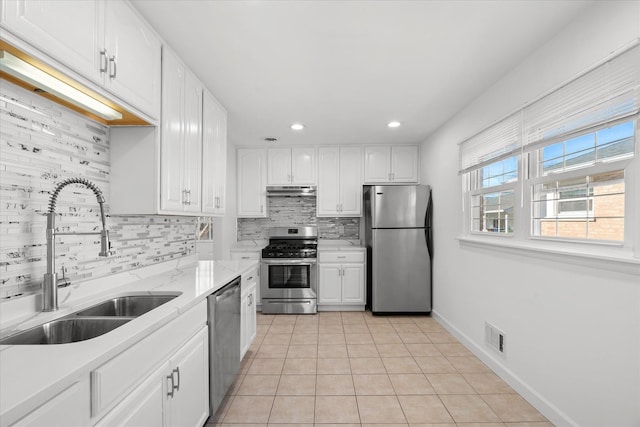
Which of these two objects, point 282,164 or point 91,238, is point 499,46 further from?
point 282,164

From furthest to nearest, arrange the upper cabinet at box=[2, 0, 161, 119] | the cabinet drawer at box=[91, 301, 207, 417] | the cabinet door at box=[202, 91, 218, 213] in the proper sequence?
the cabinet door at box=[202, 91, 218, 213]
the upper cabinet at box=[2, 0, 161, 119]
the cabinet drawer at box=[91, 301, 207, 417]

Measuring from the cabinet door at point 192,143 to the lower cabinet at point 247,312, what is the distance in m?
0.76

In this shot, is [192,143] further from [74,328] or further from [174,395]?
[174,395]

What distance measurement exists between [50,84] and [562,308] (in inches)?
111

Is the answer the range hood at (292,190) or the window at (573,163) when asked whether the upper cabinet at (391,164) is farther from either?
the window at (573,163)

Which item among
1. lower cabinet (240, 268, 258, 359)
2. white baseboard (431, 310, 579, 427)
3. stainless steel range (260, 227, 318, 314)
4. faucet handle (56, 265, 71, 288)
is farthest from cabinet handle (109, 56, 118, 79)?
stainless steel range (260, 227, 318, 314)

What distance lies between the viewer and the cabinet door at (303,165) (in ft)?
15.4

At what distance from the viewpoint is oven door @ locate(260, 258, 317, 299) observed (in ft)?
14.3

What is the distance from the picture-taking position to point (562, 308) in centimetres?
189

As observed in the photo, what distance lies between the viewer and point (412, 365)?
110 inches

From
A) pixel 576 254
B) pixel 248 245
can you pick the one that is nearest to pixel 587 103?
pixel 576 254

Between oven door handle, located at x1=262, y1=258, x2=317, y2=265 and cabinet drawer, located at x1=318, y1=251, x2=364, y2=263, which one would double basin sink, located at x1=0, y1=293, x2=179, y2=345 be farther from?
cabinet drawer, located at x1=318, y1=251, x2=364, y2=263

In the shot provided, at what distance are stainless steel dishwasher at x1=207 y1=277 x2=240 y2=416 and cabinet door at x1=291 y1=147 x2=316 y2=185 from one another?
2502mm

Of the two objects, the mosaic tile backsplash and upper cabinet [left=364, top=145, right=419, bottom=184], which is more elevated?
upper cabinet [left=364, top=145, right=419, bottom=184]
